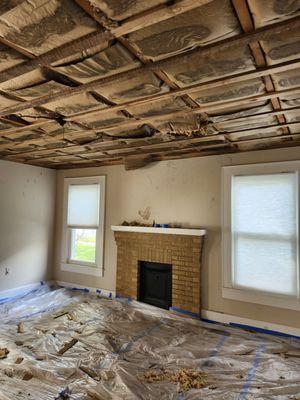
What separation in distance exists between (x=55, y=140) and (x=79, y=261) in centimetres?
262

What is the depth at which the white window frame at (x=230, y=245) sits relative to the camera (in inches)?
135

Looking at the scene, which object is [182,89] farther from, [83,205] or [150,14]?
[83,205]

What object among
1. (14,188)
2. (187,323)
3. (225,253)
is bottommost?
(187,323)

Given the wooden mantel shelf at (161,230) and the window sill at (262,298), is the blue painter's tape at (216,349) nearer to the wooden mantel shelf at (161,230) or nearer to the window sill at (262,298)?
the window sill at (262,298)

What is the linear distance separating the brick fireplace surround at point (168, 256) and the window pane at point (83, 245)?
696 mm

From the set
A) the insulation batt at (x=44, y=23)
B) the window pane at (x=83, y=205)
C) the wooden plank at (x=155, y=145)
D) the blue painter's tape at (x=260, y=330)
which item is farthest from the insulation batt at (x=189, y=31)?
the window pane at (x=83, y=205)

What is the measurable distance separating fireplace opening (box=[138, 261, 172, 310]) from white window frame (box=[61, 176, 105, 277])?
0.89 m

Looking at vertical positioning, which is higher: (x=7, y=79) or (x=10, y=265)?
(x=7, y=79)

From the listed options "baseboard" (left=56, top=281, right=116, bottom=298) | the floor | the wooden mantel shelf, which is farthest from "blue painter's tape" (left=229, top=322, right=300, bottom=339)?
"baseboard" (left=56, top=281, right=116, bottom=298)

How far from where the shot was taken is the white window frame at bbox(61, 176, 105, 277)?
502 cm

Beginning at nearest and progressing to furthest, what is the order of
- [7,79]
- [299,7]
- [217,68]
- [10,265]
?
[299,7]
[217,68]
[7,79]
[10,265]

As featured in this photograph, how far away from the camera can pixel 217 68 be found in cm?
181

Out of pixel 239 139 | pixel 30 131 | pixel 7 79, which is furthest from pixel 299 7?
pixel 30 131

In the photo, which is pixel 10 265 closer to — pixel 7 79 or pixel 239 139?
pixel 7 79
